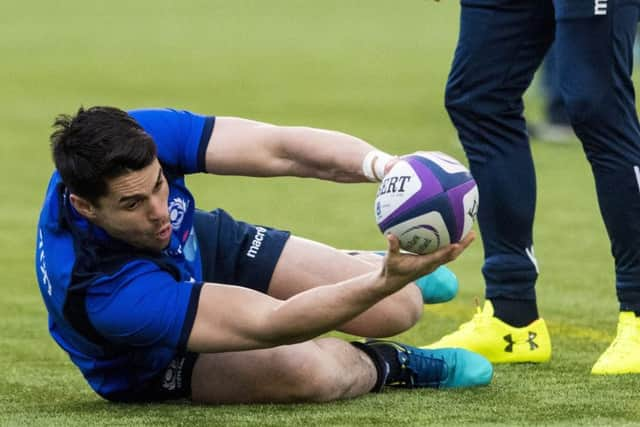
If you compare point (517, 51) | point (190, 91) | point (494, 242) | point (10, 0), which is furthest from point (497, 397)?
point (10, 0)

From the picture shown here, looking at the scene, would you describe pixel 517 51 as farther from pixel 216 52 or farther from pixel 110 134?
pixel 216 52

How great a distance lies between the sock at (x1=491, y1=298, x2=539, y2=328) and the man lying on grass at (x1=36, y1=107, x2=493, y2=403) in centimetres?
46

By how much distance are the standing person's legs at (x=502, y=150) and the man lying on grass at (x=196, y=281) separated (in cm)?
46

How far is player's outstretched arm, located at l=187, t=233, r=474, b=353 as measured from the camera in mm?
4136

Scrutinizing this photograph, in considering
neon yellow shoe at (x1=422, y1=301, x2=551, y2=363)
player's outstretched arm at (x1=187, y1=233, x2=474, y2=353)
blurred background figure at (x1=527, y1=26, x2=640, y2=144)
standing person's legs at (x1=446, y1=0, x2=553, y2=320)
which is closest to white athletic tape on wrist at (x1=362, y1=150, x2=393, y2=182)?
player's outstretched arm at (x1=187, y1=233, x2=474, y2=353)

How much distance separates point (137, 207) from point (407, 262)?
35.0 inches

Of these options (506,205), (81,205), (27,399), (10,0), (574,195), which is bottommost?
(10,0)

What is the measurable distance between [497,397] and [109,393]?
125 cm

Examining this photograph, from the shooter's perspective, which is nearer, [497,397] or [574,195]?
[497,397]

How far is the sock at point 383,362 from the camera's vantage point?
5.09 m

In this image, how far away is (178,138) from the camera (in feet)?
16.1

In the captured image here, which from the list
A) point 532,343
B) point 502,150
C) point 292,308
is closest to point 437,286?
point 532,343

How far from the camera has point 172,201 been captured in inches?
196

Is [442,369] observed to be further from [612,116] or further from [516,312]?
[612,116]
